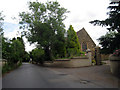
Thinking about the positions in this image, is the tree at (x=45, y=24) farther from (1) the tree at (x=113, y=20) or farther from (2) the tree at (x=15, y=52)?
(1) the tree at (x=113, y=20)

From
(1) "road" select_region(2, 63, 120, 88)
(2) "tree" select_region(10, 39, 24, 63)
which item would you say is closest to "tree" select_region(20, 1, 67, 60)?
(2) "tree" select_region(10, 39, 24, 63)

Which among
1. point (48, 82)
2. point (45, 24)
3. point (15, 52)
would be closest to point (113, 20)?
point (48, 82)

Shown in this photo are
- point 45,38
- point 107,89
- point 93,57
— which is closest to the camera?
point 107,89

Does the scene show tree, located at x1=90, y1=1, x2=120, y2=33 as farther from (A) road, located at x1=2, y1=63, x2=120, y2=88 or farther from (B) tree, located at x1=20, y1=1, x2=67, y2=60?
(B) tree, located at x1=20, y1=1, x2=67, y2=60

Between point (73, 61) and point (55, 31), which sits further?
point (55, 31)

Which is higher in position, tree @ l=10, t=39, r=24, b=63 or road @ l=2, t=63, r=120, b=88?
tree @ l=10, t=39, r=24, b=63

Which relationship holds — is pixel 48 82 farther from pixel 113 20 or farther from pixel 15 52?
pixel 15 52

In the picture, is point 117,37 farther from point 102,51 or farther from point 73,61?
point 73,61

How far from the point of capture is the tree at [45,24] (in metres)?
23.6

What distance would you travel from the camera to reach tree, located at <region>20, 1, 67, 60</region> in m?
23.6

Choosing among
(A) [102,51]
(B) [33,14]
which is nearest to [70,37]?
(B) [33,14]

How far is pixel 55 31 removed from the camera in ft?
80.8

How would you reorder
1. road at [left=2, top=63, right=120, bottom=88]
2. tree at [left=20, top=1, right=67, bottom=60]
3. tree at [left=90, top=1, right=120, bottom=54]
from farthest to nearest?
tree at [left=20, top=1, right=67, bottom=60] < tree at [left=90, top=1, right=120, bottom=54] < road at [left=2, top=63, right=120, bottom=88]

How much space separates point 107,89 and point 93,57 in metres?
13.9
